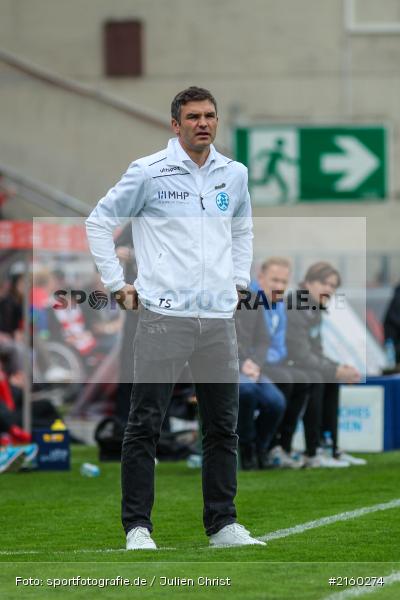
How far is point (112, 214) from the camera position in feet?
23.1

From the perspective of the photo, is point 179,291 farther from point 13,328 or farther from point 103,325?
point 103,325

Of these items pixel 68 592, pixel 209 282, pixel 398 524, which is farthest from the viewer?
pixel 398 524

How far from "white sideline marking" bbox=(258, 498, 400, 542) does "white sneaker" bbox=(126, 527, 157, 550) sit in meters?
0.77

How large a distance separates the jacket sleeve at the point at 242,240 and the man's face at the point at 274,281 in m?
4.50

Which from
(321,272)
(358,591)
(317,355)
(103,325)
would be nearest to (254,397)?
(317,355)

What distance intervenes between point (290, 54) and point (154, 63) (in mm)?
3166

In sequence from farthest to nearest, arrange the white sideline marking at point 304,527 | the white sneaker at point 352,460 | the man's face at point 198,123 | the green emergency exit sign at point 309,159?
the green emergency exit sign at point 309,159 < the white sneaker at point 352,460 < the white sideline marking at point 304,527 < the man's face at point 198,123

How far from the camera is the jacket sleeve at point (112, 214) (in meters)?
6.96

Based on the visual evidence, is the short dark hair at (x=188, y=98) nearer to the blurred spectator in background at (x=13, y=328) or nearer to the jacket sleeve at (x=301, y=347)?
the jacket sleeve at (x=301, y=347)

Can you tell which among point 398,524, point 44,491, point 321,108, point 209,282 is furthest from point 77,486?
point 321,108

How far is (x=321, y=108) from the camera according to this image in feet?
112

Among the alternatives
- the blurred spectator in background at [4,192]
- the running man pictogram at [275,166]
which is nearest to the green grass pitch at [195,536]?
the running man pictogram at [275,166]

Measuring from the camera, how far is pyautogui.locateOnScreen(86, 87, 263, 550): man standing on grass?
694 centimetres

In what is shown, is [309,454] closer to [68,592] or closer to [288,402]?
[288,402]
